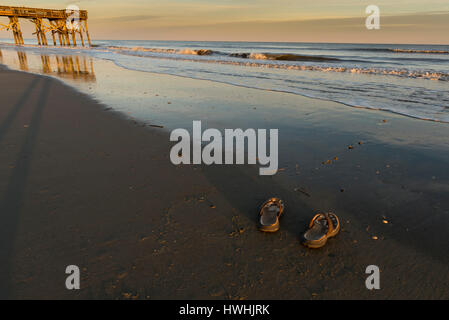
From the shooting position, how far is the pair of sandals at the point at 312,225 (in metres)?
2.40

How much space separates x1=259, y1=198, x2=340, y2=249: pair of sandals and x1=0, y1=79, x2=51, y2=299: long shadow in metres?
2.29

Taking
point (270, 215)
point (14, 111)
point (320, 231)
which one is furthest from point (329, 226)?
point (14, 111)

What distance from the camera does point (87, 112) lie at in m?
6.58

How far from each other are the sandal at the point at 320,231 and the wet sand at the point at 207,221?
3.8 inches

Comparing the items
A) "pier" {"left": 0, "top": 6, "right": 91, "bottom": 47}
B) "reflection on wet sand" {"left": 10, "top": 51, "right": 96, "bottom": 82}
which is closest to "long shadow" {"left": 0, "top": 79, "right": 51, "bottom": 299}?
"reflection on wet sand" {"left": 10, "top": 51, "right": 96, "bottom": 82}

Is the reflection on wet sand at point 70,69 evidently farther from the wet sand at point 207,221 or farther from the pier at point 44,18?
the pier at point 44,18

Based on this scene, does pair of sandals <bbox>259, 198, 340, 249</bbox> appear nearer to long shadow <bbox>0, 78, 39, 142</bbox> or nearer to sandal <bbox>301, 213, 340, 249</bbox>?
sandal <bbox>301, 213, 340, 249</bbox>

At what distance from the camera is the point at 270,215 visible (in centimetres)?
273

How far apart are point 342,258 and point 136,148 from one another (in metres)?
3.72

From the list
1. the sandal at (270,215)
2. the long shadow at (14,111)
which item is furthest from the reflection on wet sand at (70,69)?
the sandal at (270,215)

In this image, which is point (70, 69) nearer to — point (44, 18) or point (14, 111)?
point (14, 111)
